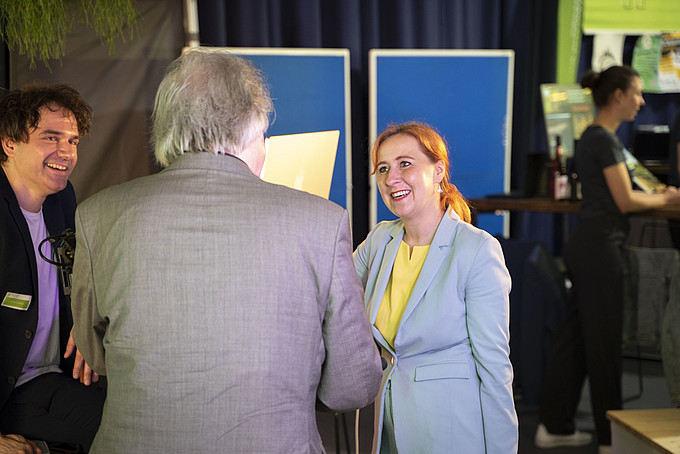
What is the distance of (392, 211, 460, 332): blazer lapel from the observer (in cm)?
172

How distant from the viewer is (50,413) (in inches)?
75.0

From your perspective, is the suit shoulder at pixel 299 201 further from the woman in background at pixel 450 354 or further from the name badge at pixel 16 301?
the name badge at pixel 16 301

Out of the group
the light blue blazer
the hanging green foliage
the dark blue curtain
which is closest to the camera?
the light blue blazer

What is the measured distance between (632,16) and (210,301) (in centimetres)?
442

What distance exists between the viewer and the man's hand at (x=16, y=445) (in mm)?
1781

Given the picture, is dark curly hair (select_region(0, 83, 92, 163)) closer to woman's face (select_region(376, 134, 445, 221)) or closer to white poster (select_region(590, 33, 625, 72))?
woman's face (select_region(376, 134, 445, 221))

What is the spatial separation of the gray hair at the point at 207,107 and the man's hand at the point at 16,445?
1021 millimetres

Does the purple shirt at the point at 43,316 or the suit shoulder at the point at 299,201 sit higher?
the suit shoulder at the point at 299,201

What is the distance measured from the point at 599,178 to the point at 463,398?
172cm

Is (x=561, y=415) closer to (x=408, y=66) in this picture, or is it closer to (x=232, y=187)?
(x=408, y=66)

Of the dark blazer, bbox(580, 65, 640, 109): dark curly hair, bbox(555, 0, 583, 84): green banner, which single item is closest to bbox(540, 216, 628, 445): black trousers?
bbox(580, 65, 640, 109): dark curly hair

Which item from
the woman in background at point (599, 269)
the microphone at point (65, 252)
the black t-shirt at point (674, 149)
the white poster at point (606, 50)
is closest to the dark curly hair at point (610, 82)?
the woman in background at point (599, 269)

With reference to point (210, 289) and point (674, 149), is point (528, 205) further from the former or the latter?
point (210, 289)

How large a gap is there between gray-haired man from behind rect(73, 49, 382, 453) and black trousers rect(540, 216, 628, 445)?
2097mm
